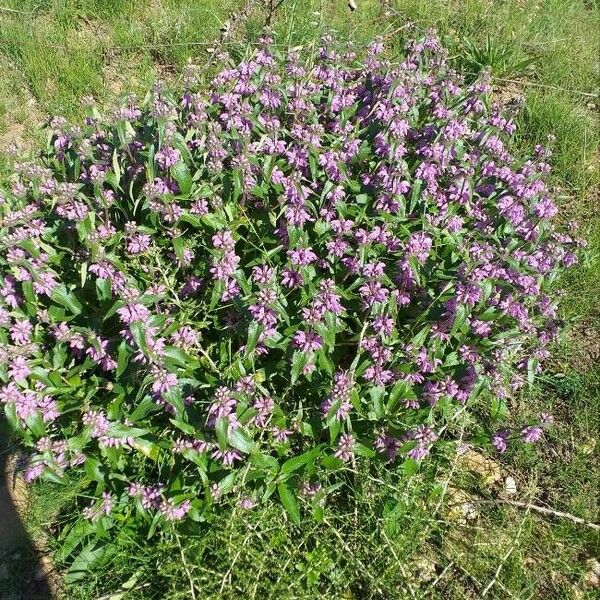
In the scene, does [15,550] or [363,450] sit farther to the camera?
[15,550]

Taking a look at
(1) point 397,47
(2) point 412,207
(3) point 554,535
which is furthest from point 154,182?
(1) point 397,47

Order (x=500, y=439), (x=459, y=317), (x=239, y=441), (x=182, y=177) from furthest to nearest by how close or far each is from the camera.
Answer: (x=500, y=439), (x=182, y=177), (x=459, y=317), (x=239, y=441)

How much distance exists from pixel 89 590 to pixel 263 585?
863 millimetres

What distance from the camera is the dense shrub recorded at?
2697 millimetres

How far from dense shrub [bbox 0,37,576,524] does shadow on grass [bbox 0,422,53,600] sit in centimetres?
53

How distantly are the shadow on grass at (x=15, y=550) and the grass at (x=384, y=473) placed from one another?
100 millimetres

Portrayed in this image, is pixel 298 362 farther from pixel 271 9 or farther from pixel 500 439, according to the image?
pixel 271 9

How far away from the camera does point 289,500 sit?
2.69m

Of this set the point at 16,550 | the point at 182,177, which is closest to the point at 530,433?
the point at 182,177

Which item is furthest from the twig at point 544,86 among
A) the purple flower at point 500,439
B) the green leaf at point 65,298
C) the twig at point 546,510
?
the green leaf at point 65,298

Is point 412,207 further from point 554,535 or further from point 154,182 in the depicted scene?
point 554,535

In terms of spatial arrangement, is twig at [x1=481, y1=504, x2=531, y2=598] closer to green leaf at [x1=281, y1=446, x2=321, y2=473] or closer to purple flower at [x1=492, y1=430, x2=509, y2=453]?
purple flower at [x1=492, y1=430, x2=509, y2=453]

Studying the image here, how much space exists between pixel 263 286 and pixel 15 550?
1.86 m

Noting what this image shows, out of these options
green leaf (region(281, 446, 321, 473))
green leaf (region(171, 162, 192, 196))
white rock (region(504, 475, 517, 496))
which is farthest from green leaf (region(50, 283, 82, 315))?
white rock (region(504, 475, 517, 496))
